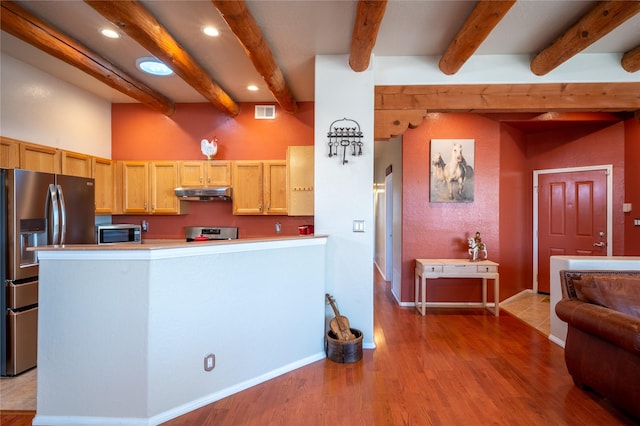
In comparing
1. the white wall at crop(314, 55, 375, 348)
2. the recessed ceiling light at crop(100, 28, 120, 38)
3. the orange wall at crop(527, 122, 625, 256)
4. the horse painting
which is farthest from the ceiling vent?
the orange wall at crop(527, 122, 625, 256)

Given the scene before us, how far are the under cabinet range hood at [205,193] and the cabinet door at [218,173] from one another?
130mm

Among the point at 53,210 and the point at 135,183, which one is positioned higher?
the point at 135,183

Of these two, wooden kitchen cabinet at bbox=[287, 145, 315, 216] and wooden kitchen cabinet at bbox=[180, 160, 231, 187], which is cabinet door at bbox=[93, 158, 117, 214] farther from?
wooden kitchen cabinet at bbox=[287, 145, 315, 216]

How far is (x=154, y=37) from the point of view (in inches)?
92.0

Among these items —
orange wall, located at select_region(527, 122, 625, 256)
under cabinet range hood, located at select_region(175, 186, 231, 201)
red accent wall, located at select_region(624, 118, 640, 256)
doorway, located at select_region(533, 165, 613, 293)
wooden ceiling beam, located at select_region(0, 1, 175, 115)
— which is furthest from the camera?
doorway, located at select_region(533, 165, 613, 293)

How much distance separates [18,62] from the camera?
9.89ft

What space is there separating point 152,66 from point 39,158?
4.96 ft

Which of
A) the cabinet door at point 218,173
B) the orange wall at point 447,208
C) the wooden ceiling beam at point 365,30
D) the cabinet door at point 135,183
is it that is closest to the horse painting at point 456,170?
the orange wall at point 447,208

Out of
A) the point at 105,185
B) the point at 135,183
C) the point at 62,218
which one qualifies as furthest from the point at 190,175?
the point at 62,218

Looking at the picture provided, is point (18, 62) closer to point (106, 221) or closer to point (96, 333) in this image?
point (106, 221)

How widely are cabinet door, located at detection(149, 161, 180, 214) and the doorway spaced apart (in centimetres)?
556

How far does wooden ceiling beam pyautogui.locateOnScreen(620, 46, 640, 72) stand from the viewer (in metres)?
2.83

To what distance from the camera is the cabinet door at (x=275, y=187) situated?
3.90 m

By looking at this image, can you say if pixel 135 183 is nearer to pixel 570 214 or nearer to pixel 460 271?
pixel 460 271
